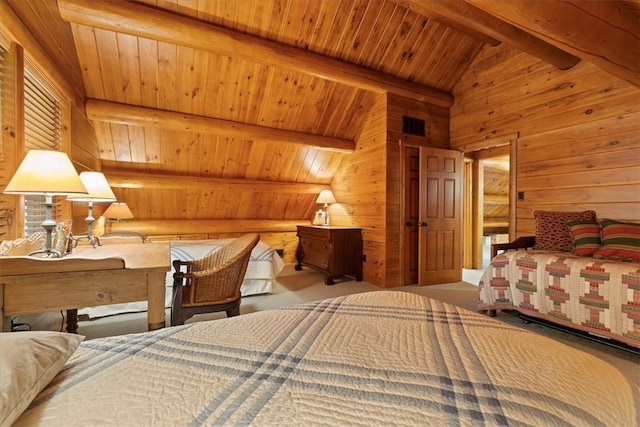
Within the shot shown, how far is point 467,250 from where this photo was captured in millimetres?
5312

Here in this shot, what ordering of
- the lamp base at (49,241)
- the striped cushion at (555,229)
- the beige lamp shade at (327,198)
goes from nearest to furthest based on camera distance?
1. the lamp base at (49,241)
2. the striped cushion at (555,229)
3. the beige lamp shade at (327,198)

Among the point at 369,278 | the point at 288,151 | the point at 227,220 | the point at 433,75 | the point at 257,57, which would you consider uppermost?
the point at 433,75

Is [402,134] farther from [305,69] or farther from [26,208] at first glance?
[26,208]

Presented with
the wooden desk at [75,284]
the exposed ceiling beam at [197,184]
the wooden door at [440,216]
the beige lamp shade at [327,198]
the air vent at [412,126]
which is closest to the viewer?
the wooden desk at [75,284]

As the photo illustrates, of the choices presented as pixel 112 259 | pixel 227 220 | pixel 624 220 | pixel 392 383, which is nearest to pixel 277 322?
pixel 392 383

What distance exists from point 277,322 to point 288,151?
3.99 meters

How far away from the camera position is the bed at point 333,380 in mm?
588

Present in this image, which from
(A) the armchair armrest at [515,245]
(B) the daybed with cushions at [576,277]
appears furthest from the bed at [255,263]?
(A) the armchair armrest at [515,245]

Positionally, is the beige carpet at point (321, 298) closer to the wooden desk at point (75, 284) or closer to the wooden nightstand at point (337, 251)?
the wooden nightstand at point (337, 251)

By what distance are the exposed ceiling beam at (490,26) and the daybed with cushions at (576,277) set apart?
1.64 m

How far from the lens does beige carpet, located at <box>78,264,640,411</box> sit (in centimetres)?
211

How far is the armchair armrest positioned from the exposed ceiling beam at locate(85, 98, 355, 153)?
8.61ft

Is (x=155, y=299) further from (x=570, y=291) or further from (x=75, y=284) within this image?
(x=570, y=291)

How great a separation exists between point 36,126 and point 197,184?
2.51 metres
